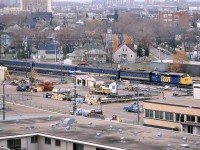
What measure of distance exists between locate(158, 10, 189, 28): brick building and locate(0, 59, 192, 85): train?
124 ft

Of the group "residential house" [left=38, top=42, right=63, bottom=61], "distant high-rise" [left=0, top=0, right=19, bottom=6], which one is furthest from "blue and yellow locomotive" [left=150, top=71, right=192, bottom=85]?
"distant high-rise" [left=0, top=0, right=19, bottom=6]

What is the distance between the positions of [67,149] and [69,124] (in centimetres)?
138

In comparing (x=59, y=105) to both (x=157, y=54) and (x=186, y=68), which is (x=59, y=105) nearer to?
(x=186, y=68)

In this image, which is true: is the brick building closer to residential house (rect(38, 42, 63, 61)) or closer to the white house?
residential house (rect(38, 42, 63, 61))

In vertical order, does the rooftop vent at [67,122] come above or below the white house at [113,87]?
above

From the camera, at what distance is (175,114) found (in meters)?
16.3

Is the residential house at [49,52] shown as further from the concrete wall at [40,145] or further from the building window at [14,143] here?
the building window at [14,143]

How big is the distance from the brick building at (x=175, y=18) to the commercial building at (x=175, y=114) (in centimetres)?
5520

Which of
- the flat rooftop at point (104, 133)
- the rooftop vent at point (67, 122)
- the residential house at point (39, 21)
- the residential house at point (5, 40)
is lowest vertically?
the flat rooftop at point (104, 133)

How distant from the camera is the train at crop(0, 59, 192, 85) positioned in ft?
94.7

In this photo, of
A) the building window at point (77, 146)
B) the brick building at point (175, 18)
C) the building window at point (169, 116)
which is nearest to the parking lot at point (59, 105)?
the building window at point (169, 116)

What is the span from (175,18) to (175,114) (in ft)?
197

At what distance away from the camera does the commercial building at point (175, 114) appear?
15.5 metres

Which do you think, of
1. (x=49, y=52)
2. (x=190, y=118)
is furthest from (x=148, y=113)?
(x=49, y=52)
